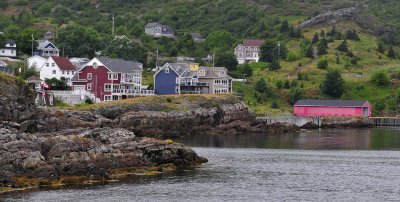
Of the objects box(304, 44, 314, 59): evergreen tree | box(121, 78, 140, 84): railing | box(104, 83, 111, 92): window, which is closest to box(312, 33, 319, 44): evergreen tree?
box(304, 44, 314, 59): evergreen tree

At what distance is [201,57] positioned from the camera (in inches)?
6718

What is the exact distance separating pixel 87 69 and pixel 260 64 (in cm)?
5228

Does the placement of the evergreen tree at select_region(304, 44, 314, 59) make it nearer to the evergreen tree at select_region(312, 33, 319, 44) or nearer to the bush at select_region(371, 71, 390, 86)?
the evergreen tree at select_region(312, 33, 319, 44)

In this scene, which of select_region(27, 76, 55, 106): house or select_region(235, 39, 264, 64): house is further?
select_region(235, 39, 264, 64): house

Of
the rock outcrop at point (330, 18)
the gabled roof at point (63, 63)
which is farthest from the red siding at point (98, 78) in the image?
the rock outcrop at point (330, 18)

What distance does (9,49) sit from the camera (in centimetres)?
14550

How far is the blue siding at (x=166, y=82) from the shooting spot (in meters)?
128

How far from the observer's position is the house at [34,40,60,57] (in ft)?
486

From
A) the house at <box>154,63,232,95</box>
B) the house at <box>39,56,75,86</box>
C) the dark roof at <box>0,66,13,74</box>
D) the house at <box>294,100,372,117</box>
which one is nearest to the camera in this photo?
the dark roof at <box>0,66,13,74</box>

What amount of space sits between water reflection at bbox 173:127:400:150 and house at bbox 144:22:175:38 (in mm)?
75892

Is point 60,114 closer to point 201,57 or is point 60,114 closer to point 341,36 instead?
point 201,57

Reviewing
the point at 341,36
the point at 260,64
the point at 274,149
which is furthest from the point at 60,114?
the point at 341,36

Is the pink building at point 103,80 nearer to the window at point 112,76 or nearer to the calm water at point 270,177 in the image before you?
the window at point 112,76

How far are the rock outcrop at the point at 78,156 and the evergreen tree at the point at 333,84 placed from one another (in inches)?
2928
